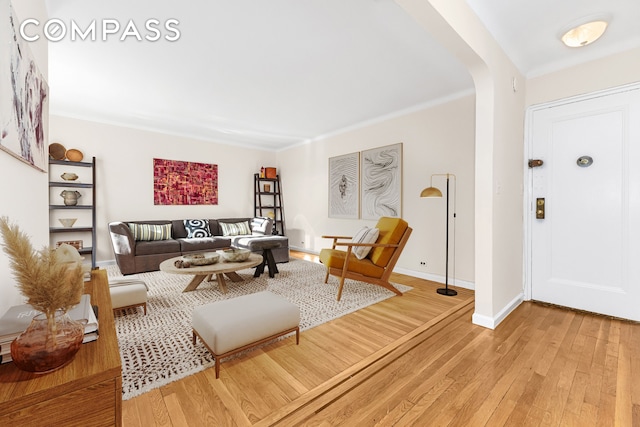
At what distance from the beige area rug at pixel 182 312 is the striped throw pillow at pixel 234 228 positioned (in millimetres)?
1461

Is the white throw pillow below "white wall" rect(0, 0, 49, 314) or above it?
below

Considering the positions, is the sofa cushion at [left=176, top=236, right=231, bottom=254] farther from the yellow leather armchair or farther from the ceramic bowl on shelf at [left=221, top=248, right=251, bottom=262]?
the yellow leather armchair

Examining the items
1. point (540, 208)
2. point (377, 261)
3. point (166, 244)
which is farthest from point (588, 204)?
point (166, 244)

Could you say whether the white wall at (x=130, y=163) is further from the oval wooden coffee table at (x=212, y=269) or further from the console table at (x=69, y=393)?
the console table at (x=69, y=393)

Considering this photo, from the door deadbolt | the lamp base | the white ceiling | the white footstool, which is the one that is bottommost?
the lamp base

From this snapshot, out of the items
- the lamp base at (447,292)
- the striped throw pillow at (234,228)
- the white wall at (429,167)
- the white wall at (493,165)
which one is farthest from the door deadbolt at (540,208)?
the striped throw pillow at (234,228)

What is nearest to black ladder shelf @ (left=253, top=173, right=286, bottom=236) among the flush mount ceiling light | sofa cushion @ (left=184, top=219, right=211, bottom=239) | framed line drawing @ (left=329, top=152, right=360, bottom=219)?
sofa cushion @ (left=184, top=219, right=211, bottom=239)

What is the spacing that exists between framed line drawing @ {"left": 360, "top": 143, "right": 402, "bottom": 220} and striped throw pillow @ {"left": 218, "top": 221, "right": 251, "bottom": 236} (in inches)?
96.1

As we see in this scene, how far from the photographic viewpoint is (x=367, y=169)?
4531mm

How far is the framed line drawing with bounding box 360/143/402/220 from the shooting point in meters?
4.08

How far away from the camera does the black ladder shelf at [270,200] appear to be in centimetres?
625

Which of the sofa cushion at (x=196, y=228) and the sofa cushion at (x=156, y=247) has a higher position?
the sofa cushion at (x=196, y=228)

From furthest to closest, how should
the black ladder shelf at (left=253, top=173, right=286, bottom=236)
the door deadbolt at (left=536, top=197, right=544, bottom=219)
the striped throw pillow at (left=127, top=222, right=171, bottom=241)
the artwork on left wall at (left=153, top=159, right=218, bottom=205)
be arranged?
the black ladder shelf at (left=253, top=173, right=286, bottom=236) → the artwork on left wall at (left=153, top=159, right=218, bottom=205) → the striped throw pillow at (left=127, top=222, right=171, bottom=241) → the door deadbolt at (left=536, top=197, right=544, bottom=219)

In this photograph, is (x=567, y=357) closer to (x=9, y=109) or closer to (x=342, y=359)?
(x=342, y=359)
